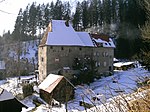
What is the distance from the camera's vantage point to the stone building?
31188mm

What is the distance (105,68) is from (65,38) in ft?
27.8

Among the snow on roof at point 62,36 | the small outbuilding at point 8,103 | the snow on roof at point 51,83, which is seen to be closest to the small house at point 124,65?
the snow on roof at point 62,36

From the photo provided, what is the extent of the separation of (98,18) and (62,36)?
27.7 meters

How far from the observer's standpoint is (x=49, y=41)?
30922 millimetres

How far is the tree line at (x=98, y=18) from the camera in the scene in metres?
44.8

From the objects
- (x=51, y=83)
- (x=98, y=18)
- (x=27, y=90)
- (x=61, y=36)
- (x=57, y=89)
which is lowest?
(x=27, y=90)

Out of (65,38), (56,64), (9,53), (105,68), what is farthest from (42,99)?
(9,53)

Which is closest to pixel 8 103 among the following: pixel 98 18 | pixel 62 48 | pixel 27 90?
pixel 27 90

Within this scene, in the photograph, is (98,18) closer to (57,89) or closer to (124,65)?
(124,65)

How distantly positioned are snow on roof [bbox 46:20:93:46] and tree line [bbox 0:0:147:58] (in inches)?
469

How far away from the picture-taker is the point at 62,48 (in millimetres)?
31641

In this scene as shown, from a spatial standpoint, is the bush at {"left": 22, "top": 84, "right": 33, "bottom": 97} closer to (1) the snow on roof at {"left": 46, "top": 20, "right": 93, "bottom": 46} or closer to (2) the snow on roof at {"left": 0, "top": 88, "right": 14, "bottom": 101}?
(1) the snow on roof at {"left": 46, "top": 20, "right": 93, "bottom": 46}

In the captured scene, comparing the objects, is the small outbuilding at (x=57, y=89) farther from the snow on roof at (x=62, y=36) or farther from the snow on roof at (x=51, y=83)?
the snow on roof at (x=62, y=36)

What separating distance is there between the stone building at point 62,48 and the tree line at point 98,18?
10.9 m
